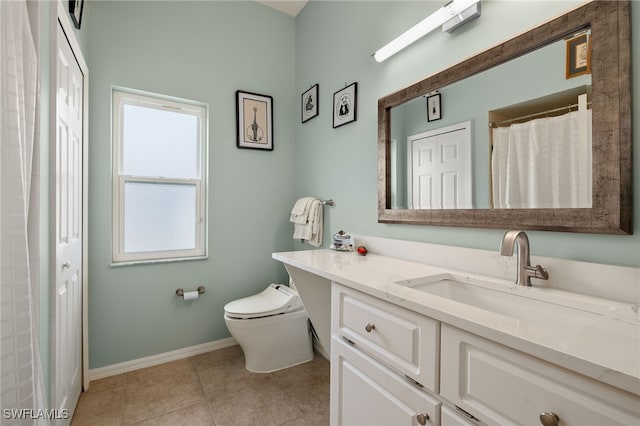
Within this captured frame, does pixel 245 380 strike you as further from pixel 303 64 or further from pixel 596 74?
pixel 303 64

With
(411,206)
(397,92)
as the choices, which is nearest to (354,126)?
(397,92)

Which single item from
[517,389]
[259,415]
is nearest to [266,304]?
[259,415]

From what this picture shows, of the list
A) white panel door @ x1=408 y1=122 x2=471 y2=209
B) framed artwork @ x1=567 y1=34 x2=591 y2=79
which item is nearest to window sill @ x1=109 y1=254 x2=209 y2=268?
white panel door @ x1=408 y1=122 x2=471 y2=209

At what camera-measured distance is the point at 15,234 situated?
2.77 ft

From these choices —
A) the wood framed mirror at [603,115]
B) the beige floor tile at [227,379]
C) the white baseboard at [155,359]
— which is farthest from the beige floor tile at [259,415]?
the wood framed mirror at [603,115]

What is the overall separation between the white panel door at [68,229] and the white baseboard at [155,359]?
0.19 meters

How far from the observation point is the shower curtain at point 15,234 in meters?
0.80

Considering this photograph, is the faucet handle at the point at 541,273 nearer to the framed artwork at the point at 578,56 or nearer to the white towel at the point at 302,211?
the framed artwork at the point at 578,56

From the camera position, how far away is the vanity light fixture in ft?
4.14

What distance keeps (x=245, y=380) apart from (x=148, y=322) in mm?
815

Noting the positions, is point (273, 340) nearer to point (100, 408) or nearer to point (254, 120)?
point (100, 408)

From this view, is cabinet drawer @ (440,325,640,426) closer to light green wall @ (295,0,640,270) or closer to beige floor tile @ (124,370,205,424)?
light green wall @ (295,0,640,270)

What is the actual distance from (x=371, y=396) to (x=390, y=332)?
0.27 m

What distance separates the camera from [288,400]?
5.72 feet
